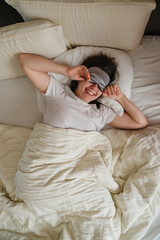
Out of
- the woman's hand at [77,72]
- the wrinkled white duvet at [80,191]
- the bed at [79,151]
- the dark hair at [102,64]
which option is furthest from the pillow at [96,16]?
the wrinkled white duvet at [80,191]

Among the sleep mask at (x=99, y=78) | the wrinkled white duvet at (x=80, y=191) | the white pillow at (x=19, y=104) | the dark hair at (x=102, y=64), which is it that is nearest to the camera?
the wrinkled white duvet at (x=80, y=191)

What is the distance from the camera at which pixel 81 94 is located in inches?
42.0

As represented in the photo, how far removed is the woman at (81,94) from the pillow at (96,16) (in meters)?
0.16

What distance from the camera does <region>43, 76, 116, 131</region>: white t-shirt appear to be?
3.47 feet

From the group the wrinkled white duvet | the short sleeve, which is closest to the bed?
the wrinkled white duvet

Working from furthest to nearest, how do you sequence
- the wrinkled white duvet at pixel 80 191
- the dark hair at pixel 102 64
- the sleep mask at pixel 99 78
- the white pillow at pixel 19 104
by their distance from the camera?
1. the white pillow at pixel 19 104
2. the dark hair at pixel 102 64
3. the sleep mask at pixel 99 78
4. the wrinkled white duvet at pixel 80 191

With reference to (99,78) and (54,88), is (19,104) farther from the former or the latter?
(99,78)

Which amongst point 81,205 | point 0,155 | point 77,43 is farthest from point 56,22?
point 81,205

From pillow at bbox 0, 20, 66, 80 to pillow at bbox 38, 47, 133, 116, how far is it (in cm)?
7

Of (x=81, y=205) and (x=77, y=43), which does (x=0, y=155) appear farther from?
(x=77, y=43)

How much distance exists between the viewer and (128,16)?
A: 103cm

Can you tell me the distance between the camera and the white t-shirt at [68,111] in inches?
41.7

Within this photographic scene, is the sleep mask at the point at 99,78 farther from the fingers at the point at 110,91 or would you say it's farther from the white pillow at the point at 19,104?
the white pillow at the point at 19,104

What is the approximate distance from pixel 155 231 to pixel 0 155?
0.98 m
